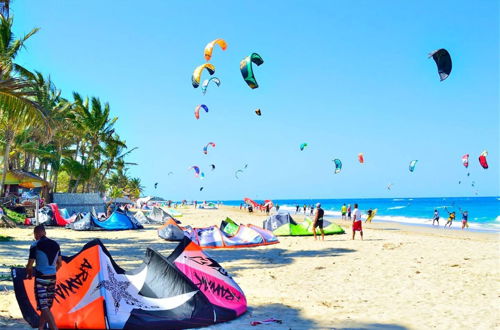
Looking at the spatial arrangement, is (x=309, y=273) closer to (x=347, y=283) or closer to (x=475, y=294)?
(x=347, y=283)

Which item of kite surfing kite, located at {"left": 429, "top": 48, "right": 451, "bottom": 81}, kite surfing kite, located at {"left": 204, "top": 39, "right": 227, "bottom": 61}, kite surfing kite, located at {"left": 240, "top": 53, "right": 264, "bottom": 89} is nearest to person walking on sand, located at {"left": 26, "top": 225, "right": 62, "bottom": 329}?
kite surfing kite, located at {"left": 429, "top": 48, "right": 451, "bottom": 81}

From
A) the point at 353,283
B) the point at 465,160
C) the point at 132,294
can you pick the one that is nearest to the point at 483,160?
the point at 465,160

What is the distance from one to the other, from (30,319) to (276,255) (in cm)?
881

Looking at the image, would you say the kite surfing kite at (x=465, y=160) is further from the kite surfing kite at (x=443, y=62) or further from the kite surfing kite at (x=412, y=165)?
the kite surfing kite at (x=443, y=62)

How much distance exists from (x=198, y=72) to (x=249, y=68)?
5.11 m

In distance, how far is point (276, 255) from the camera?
44.0 feet

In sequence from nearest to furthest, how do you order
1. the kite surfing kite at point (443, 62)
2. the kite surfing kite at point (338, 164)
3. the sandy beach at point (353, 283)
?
the sandy beach at point (353, 283)
the kite surfing kite at point (443, 62)
the kite surfing kite at point (338, 164)

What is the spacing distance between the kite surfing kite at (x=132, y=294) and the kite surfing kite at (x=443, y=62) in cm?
669

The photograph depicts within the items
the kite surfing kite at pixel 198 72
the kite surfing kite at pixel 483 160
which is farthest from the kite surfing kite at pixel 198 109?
the kite surfing kite at pixel 483 160

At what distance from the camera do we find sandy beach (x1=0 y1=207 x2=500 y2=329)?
6367 mm

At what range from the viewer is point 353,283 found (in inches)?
361

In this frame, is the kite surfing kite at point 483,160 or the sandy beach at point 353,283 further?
the kite surfing kite at point 483,160

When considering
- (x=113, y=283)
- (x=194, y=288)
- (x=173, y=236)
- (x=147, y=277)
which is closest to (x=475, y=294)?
(x=194, y=288)

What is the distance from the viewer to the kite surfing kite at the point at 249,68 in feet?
44.2
